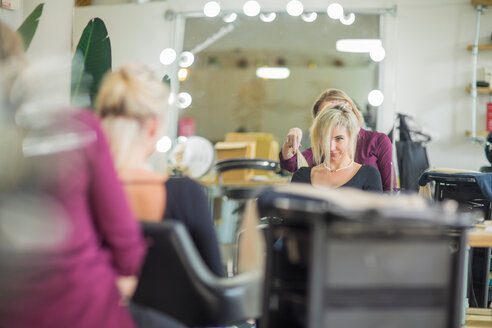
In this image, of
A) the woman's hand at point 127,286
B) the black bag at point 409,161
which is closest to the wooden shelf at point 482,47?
the black bag at point 409,161

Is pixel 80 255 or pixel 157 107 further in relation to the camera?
pixel 157 107

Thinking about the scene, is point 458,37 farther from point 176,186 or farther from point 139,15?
point 176,186

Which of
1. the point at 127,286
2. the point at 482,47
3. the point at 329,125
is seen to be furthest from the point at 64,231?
the point at 482,47

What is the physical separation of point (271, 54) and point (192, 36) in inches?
22.4

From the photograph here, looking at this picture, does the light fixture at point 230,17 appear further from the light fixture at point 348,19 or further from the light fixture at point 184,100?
the light fixture at point 348,19

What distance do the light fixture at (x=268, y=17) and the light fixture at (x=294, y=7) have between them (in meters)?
0.10

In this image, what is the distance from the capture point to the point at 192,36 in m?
4.26

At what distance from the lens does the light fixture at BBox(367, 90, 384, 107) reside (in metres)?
4.06

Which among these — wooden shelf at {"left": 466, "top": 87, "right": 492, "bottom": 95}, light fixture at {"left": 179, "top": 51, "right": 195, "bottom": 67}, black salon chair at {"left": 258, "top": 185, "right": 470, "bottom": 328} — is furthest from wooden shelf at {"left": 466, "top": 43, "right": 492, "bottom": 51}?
black salon chair at {"left": 258, "top": 185, "right": 470, "bottom": 328}

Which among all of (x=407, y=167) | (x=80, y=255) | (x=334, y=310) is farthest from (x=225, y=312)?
(x=407, y=167)

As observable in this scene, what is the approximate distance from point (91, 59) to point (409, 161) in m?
2.19

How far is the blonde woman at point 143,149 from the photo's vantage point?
1.54m

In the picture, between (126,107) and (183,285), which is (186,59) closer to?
(126,107)

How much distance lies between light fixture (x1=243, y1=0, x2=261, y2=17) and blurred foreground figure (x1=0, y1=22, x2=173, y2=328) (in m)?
2.96
